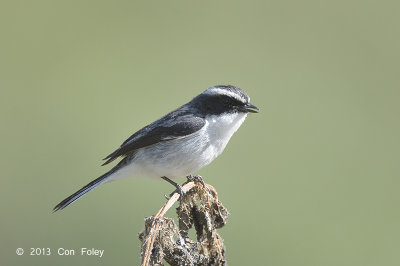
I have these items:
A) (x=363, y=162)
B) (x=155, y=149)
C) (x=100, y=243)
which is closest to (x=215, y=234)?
(x=155, y=149)

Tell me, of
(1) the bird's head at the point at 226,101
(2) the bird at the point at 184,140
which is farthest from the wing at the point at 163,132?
(1) the bird's head at the point at 226,101

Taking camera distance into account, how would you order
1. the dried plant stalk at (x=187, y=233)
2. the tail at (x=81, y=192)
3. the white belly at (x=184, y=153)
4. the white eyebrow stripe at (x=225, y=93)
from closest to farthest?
the dried plant stalk at (x=187, y=233), the tail at (x=81, y=192), the white belly at (x=184, y=153), the white eyebrow stripe at (x=225, y=93)

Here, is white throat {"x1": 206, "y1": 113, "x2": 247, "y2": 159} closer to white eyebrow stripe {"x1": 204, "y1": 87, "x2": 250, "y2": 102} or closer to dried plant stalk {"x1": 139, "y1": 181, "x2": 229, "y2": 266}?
white eyebrow stripe {"x1": 204, "y1": 87, "x2": 250, "y2": 102}

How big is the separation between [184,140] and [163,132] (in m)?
0.19

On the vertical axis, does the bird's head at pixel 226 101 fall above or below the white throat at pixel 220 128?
above

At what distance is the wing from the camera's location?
4824 mm

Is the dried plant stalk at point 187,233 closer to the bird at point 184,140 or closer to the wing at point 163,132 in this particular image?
the bird at point 184,140

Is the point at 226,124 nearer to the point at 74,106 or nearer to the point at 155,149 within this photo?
the point at 155,149

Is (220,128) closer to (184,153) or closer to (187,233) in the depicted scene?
(184,153)

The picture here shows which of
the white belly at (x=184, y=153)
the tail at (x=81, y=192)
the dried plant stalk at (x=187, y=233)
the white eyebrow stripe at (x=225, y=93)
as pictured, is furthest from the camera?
the white eyebrow stripe at (x=225, y=93)

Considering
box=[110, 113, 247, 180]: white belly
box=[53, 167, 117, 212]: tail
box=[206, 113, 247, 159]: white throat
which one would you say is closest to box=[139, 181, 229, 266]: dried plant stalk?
box=[110, 113, 247, 180]: white belly

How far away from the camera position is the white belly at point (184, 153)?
4732mm

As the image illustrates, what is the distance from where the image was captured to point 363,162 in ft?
29.5

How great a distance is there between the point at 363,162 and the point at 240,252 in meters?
2.74
